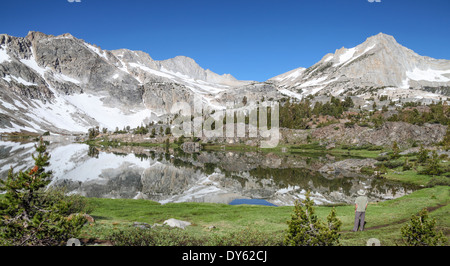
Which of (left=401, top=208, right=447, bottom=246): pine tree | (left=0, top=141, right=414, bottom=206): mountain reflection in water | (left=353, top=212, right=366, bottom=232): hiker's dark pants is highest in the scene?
(left=401, top=208, right=447, bottom=246): pine tree

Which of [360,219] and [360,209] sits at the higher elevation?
[360,209]

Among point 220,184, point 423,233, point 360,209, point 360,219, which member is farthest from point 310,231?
point 220,184

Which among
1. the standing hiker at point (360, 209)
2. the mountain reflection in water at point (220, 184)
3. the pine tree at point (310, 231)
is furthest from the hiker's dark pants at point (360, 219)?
the mountain reflection in water at point (220, 184)

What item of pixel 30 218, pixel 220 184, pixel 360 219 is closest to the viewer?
pixel 30 218

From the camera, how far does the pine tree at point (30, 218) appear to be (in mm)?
10828

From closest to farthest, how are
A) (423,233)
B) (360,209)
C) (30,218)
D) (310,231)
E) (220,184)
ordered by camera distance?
(30,218) → (310,231) → (423,233) → (360,209) → (220,184)

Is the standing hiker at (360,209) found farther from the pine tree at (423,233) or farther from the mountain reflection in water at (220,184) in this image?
the mountain reflection in water at (220,184)

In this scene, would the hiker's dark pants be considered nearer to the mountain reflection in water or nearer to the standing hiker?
the standing hiker

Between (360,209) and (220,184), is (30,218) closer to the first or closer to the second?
(360,209)

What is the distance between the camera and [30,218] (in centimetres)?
1165

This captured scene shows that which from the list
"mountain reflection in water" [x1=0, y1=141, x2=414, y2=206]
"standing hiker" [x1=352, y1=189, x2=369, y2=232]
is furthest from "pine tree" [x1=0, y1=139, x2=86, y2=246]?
"mountain reflection in water" [x1=0, y1=141, x2=414, y2=206]

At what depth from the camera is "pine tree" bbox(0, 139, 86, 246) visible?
35.5 ft

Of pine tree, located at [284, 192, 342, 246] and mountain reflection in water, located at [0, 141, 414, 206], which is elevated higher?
pine tree, located at [284, 192, 342, 246]

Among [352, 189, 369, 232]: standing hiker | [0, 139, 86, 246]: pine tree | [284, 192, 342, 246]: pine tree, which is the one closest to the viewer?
[0, 139, 86, 246]: pine tree
